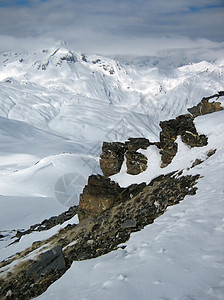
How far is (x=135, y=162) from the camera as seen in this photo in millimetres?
18938

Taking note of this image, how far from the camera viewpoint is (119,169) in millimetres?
20844

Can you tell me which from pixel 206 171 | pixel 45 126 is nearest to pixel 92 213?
pixel 206 171

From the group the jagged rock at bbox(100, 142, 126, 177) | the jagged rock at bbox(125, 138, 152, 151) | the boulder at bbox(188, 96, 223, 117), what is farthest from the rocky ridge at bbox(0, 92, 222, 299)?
the jagged rock at bbox(100, 142, 126, 177)

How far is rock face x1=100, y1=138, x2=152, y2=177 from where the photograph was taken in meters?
18.9

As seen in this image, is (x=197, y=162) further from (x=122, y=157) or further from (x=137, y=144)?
(x=122, y=157)

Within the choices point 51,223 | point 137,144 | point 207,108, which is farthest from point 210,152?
point 51,223

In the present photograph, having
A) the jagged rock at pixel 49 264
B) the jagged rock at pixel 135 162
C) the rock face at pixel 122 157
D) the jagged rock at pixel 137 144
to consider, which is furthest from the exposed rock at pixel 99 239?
the jagged rock at pixel 137 144

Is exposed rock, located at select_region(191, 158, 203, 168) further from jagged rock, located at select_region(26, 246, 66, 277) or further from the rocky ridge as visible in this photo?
jagged rock, located at select_region(26, 246, 66, 277)

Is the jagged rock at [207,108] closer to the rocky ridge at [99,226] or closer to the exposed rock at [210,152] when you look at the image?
the rocky ridge at [99,226]

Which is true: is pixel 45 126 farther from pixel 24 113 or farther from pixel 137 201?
pixel 137 201

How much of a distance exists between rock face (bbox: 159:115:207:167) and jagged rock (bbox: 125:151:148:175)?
137cm

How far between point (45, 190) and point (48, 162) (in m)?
11.2

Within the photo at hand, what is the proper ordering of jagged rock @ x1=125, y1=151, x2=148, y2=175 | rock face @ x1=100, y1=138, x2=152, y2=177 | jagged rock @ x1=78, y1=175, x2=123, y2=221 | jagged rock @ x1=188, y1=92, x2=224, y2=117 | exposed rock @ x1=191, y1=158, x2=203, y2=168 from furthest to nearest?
jagged rock @ x1=188, y1=92, x2=224, y2=117 < rock face @ x1=100, y1=138, x2=152, y2=177 < jagged rock @ x1=125, y1=151, x2=148, y2=175 < jagged rock @ x1=78, y1=175, x2=123, y2=221 < exposed rock @ x1=191, y1=158, x2=203, y2=168

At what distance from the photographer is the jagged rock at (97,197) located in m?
14.5
